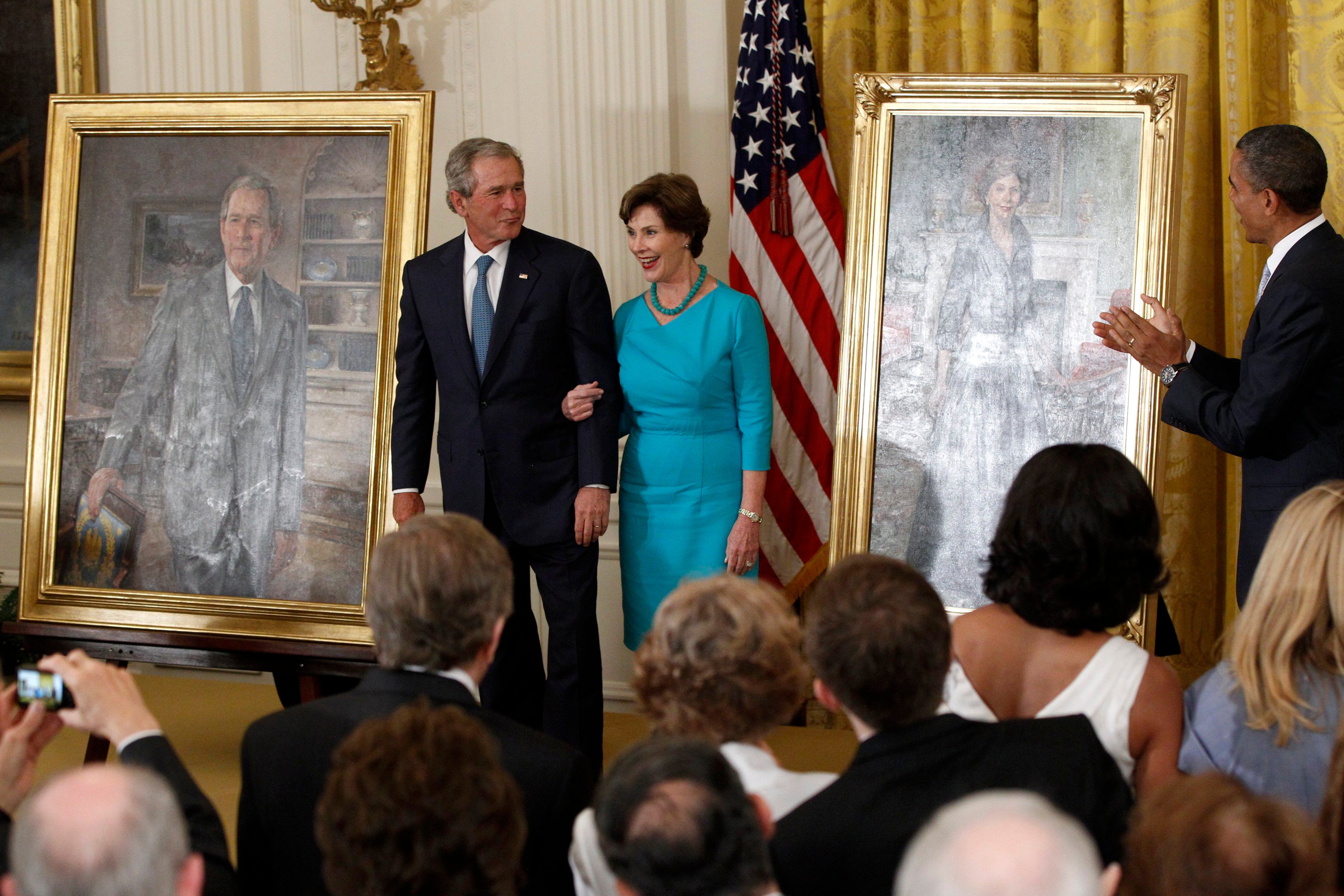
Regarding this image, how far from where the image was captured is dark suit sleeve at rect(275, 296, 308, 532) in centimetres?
393

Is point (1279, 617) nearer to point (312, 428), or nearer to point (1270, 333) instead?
point (1270, 333)

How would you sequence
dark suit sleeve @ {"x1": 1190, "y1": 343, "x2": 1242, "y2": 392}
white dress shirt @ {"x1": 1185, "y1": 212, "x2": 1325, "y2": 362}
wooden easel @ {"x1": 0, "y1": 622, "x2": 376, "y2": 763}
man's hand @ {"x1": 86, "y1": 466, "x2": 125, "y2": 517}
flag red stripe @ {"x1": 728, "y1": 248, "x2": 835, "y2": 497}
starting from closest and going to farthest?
1. white dress shirt @ {"x1": 1185, "y1": 212, "x2": 1325, "y2": 362}
2. dark suit sleeve @ {"x1": 1190, "y1": 343, "x2": 1242, "y2": 392}
3. wooden easel @ {"x1": 0, "y1": 622, "x2": 376, "y2": 763}
4. man's hand @ {"x1": 86, "y1": 466, "x2": 125, "y2": 517}
5. flag red stripe @ {"x1": 728, "y1": 248, "x2": 835, "y2": 497}

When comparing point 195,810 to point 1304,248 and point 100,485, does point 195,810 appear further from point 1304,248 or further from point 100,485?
point 1304,248

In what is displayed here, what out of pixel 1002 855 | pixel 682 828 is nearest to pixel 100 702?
pixel 682 828

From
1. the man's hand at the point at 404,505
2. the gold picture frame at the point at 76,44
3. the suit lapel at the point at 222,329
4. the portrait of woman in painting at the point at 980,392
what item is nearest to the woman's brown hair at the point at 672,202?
the portrait of woman in painting at the point at 980,392

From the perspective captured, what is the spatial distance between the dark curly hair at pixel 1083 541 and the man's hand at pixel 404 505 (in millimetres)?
2084

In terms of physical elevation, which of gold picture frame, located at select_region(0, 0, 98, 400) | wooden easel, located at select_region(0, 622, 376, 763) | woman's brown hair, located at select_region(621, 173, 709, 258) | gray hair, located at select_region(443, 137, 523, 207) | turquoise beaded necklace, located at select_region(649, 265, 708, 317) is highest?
gold picture frame, located at select_region(0, 0, 98, 400)

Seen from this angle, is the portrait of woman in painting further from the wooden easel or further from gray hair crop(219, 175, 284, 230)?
gray hair crop(219, 175, 284, 230)

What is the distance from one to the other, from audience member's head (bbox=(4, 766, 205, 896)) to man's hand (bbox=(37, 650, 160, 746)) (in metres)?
0.62

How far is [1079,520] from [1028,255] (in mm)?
1573

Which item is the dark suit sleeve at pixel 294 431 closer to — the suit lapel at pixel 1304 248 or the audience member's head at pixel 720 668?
the audience member's head at pixel 720 668

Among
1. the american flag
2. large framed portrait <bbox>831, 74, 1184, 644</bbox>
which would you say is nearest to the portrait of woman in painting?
large framed portrait <bbox>831, 74, 1184, 644</bbox>

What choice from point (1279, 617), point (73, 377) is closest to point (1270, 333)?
point (1279, 617)

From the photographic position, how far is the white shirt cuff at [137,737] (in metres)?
1.87
